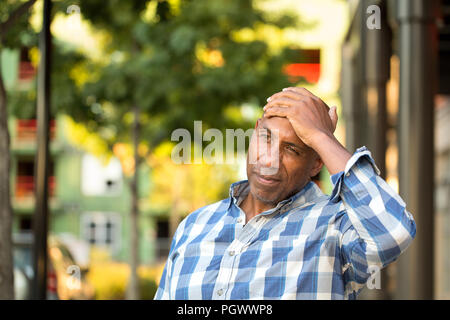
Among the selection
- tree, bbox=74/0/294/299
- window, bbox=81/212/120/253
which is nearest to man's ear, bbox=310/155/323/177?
tree, bbox=74/0/294/299

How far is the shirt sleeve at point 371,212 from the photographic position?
4.43 feet

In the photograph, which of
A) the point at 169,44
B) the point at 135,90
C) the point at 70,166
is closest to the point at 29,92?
the point at 135,90

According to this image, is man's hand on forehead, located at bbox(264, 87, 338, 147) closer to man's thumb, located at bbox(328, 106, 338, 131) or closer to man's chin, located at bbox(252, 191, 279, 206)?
man's thumb, located at bbox(328, 106, 338, 131)

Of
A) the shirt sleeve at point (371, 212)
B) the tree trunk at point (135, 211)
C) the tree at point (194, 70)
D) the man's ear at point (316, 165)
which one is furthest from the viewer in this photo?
the tree trunk at point (135, 211)

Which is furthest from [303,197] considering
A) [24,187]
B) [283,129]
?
[24,187]

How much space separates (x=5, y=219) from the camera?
2654mm

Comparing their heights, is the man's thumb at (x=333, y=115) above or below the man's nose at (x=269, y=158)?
above

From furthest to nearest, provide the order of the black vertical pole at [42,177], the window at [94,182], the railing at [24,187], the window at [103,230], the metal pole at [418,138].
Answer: the window at [103,230] → the window at [94,182] → the railing at [24,187] → the metal pole at [418,138] → the black vertical pole at [42,177]

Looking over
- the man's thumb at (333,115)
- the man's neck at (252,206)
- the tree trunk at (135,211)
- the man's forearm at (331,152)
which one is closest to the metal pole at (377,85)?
the man's neck at (252,206)

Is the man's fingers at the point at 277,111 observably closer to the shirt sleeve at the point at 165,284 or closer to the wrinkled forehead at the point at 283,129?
the wrinkled forehead at the point at 283,129

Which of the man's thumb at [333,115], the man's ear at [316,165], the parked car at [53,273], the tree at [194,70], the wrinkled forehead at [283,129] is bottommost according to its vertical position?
the parked car at [53,273]

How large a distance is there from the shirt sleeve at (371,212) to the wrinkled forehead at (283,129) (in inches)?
5.3

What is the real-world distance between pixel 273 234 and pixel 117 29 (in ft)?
31.7

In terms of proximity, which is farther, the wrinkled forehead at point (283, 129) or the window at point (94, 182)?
the window at point (94, 182)
